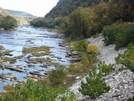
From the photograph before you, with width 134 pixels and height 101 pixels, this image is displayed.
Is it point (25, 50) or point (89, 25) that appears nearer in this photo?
point (25, 50)

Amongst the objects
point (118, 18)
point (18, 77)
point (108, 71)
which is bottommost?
point (18, 77)

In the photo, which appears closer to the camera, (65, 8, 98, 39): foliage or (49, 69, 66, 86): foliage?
(49, 69, 66, 86): foliage

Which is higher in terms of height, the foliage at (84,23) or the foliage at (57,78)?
the foliage at (84,23)

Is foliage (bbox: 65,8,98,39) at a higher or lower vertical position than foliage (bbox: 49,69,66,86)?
higher

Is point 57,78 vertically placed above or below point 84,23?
below

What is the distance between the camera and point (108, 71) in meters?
29.8

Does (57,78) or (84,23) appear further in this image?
(84,23)

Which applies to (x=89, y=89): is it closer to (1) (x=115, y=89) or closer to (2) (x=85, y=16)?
(1) (x=115, y=89)

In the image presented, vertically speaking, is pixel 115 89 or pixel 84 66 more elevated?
pixel 115 89

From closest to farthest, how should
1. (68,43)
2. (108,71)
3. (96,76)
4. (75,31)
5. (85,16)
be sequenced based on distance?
(96,76) → (108,71) → (68,43) → (85,16) → (75,31)

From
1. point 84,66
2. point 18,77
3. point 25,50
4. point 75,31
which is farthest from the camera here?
point 75,31

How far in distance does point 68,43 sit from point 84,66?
43931mm

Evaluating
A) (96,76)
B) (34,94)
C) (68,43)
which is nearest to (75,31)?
(68,43)

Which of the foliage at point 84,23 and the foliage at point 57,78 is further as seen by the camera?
the foliage at point 84,23
